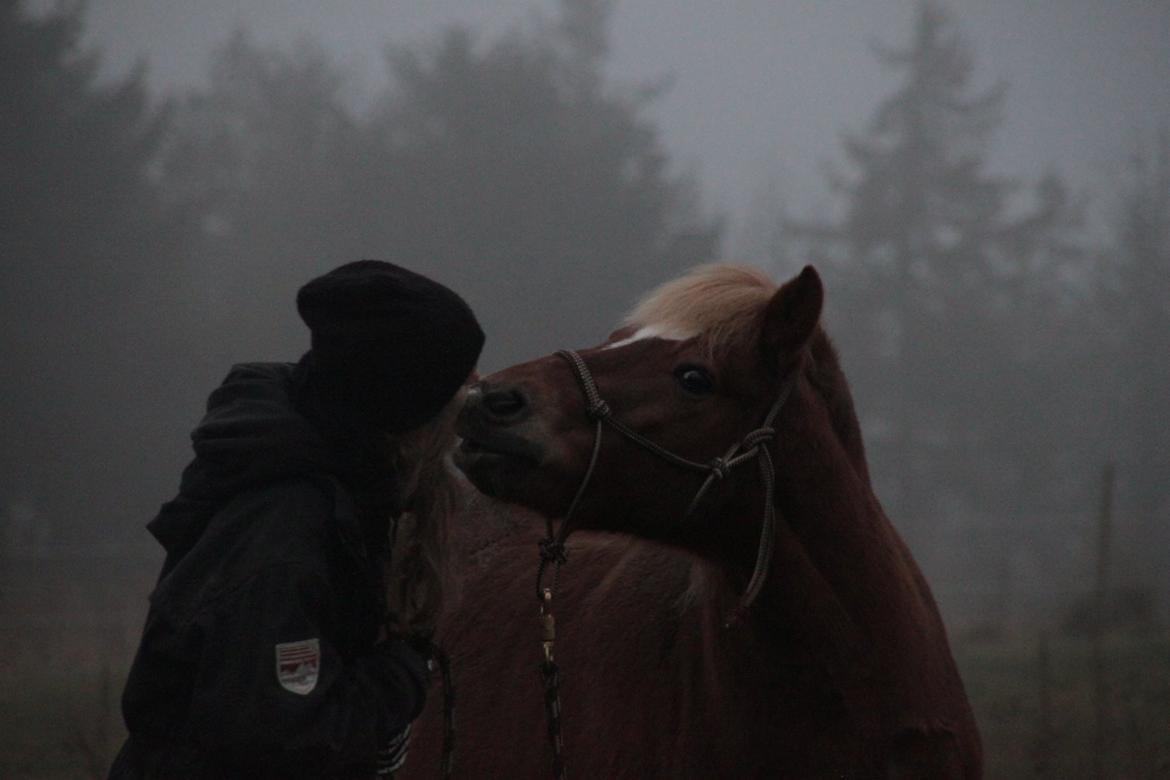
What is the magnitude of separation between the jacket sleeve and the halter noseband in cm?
84

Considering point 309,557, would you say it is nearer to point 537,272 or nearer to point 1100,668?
point 1100,668

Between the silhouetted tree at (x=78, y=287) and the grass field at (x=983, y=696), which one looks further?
the silhouetted tree at (x=78, y=287)

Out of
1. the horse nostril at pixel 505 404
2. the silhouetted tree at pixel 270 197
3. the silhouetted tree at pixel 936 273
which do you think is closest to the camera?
the horse nostril at pixel 505 404

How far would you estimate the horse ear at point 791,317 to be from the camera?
321 centimetres

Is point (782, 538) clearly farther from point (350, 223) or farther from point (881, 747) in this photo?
point (350, 223)

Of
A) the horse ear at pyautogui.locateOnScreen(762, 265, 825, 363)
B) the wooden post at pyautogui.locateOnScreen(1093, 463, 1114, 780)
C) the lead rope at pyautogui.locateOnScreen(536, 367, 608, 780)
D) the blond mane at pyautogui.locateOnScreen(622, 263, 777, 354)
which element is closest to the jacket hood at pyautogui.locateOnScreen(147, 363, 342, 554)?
the lead rope at pyautogui.locateOnScreen(536, 367, 608, 780)

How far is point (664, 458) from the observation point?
3.19 m

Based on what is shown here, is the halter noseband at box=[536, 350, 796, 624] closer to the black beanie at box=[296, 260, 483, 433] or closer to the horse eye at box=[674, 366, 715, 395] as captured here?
the horse eye at box=[674, 366, 715, 395]

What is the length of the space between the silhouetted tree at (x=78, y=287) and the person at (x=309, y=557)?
62.7 feet

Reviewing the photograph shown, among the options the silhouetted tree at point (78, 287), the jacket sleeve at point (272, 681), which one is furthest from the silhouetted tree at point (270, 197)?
the jacket sleeve at point (272, 681)

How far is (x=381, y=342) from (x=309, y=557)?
510 millimetres

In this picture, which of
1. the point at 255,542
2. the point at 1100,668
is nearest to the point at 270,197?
the point at 1100,668

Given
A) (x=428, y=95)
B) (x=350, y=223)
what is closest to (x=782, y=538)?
(x=350, y=223)

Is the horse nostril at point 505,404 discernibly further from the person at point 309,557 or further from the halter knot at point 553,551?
the halter knot at point 553,551
